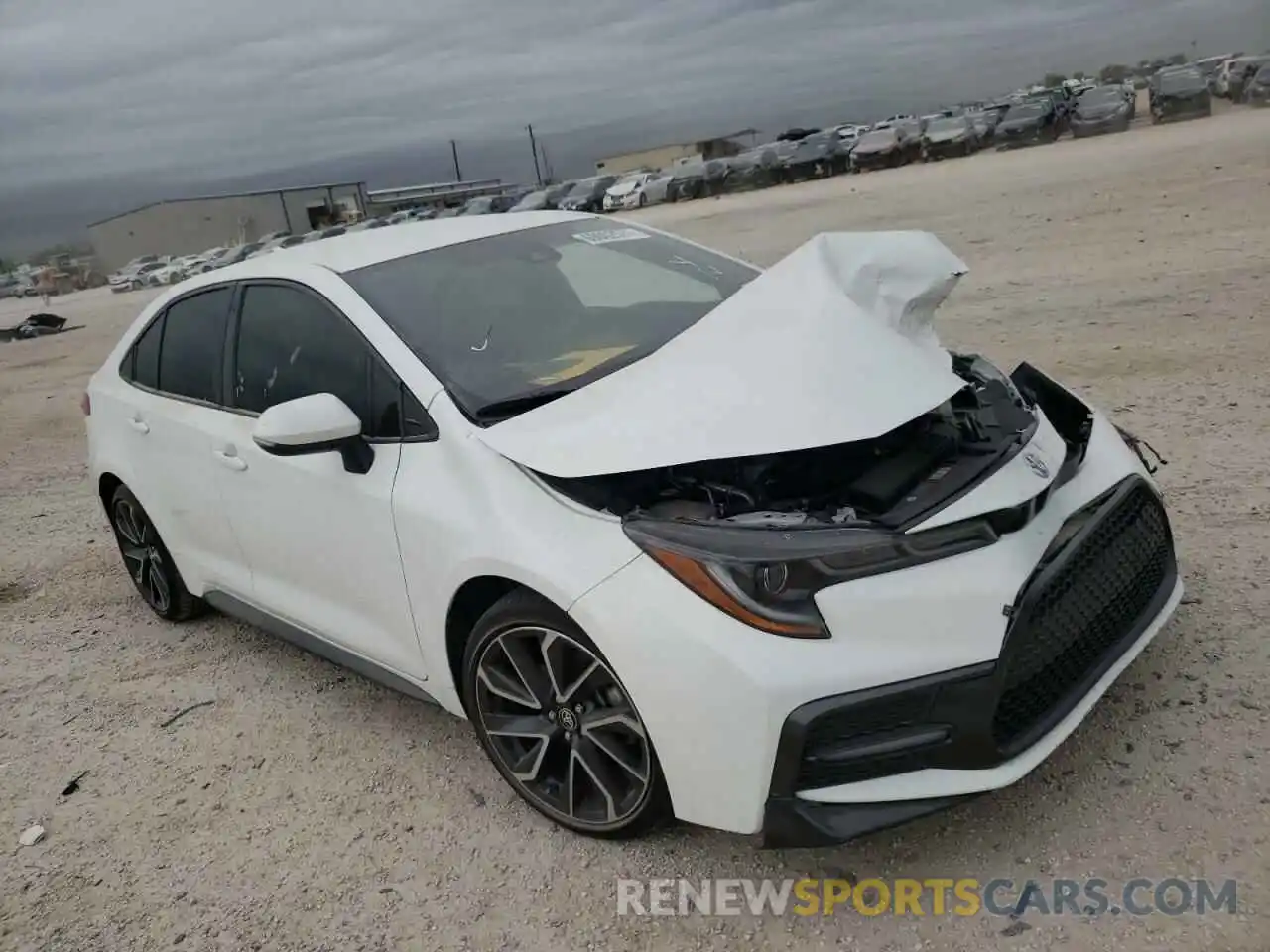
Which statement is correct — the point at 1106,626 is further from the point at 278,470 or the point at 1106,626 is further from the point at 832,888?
the point at 278,470

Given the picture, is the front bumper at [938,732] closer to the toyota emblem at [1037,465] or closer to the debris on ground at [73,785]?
the toyota emblem at [1037,465]

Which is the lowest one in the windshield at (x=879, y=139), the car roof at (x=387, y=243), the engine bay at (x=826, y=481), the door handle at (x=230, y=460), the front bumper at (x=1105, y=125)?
the front bumper at (x=1105, y=125)

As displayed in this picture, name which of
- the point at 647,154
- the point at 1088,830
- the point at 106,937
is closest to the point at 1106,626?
the point at 1088,830

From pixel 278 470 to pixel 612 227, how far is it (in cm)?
176

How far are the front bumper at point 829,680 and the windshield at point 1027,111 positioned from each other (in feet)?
124

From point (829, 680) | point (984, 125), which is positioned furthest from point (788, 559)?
point (984, 125)

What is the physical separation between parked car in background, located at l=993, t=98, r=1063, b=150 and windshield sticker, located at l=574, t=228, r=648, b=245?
112 feet

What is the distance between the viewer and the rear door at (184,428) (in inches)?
156

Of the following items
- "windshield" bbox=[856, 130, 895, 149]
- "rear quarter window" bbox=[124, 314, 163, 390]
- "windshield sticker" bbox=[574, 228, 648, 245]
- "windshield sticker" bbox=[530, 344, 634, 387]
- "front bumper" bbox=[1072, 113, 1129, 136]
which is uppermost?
"windshield sticker" bbox=[574, 228, 648, 245]

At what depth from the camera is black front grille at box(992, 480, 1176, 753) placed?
242 cm

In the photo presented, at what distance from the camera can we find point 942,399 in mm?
2713

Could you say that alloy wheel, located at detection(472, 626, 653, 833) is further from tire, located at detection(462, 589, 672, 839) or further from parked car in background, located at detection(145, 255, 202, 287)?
parked car in background, located at detection(145, 255, 202, 287)

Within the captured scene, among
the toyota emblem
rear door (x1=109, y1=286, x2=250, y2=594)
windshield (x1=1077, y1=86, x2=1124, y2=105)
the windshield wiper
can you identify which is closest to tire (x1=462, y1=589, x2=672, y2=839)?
the windshield wiper

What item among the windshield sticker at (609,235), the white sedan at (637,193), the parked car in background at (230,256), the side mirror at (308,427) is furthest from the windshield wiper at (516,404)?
the parked car in background at (230,256)
